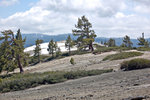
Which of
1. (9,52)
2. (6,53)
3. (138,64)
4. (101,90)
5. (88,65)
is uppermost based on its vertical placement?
(9,52)

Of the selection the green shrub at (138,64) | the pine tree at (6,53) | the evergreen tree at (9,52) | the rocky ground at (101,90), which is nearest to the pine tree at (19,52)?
the evergreen tree at (9,52)

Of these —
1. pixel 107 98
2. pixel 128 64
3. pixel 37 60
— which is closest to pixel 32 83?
pixel 128 64

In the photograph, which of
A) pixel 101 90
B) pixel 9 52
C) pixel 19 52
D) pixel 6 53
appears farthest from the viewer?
pixel 19 52

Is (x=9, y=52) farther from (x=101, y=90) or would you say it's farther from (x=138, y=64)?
(x=101, y=90)

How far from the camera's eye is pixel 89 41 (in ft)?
194

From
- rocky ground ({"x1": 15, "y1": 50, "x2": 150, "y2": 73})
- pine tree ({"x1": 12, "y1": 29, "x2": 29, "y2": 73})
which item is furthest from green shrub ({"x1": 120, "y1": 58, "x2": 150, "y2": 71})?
pine tree ({"x1": 12, "y1": 29, "x2": 29, "y2": 73})

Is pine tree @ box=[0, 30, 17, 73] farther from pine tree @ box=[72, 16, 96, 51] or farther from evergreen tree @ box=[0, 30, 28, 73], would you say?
pine tree @ box=[72, 16, 96, 51]

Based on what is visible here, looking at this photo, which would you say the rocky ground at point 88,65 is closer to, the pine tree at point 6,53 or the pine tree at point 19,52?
the pine tree at point 19,52

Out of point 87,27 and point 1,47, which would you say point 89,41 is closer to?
point 87,27

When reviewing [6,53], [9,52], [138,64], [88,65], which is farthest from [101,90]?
[6,53]

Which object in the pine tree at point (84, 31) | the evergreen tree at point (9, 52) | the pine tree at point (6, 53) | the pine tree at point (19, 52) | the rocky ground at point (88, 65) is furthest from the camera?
the pine tree at point (84, 31)

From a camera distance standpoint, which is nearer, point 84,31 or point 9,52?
point 9,52

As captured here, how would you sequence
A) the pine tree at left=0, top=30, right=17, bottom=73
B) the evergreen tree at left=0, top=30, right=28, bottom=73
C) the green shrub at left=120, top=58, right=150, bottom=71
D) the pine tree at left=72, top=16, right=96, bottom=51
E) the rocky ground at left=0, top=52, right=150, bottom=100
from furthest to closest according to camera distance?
the pine tree at left=72, top=16, right=96, bottom=51 < the evergreen tree at left=0, top=30, right=28, bottom=73 < the pine tree at left=0, top=30, right=17, bottom=73 < the green shrub at left=120, top=58, right=150, bottom=71 < the rocky ground at left=0, top=52, right=150, bottom=100

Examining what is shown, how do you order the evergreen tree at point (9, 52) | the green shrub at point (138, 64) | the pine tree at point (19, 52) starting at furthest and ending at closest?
1. the pine tree at point (19, 52)
2. the evergreen tree at point (9, 52)
3. the green shrub at point (138, 64)
